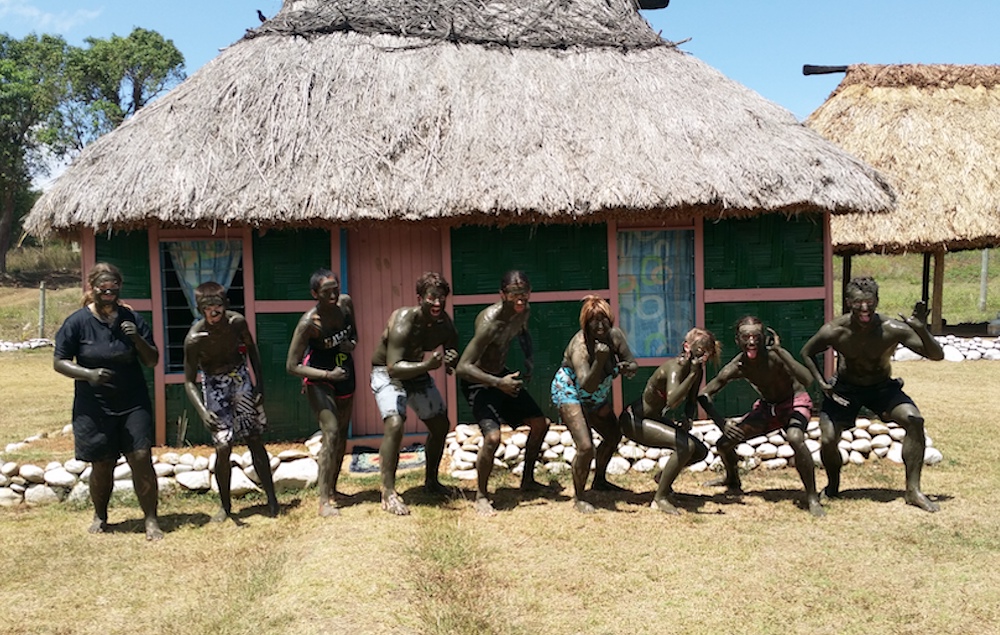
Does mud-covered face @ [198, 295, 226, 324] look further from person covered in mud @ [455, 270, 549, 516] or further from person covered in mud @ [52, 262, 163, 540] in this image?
person covered in mud @ [455, 270, 549, 516]

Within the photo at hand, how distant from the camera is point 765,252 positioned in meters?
7.46

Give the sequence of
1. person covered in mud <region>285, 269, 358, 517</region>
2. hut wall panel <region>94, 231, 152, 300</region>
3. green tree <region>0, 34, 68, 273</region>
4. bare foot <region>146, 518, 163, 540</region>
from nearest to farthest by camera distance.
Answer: bare foot <region>146, 518, 163, 540</region> < person covered in mud <region>285, 269, 358, 517</region> < hut wall panel <region>94, 231, 152, 300</region> < green tree <region>0, 34, 68, 273</region>

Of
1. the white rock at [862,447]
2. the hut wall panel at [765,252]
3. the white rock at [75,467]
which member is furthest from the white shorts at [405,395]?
the white rock at [862,447]

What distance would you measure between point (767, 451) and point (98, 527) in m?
4.99

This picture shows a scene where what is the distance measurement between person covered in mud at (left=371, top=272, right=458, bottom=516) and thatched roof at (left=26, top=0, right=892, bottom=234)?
1.50 meters

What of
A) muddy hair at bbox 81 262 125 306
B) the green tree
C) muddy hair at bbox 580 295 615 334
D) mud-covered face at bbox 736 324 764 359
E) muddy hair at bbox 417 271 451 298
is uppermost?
the green tree

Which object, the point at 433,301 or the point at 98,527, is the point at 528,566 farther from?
the point at 98,527

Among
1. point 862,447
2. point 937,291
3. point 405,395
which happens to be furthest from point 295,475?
point 937,291

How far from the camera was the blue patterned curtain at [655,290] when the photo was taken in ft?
24.8

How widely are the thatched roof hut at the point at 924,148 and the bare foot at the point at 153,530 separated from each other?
37.0 feet

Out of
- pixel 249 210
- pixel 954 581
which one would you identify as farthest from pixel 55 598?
pixel 954 581

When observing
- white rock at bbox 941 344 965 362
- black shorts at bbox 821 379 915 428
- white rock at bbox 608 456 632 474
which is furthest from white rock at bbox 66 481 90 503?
white rock at bbox 941 344 965 362

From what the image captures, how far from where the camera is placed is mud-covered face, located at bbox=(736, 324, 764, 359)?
5.40 meters

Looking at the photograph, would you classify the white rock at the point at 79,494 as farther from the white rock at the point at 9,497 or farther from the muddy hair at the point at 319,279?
the muddy hair at the point at 319,279
